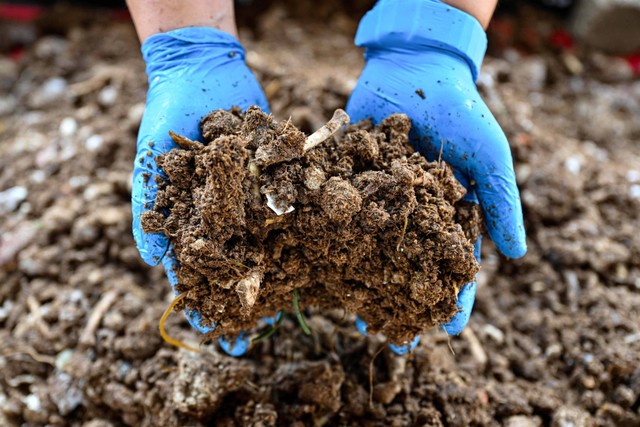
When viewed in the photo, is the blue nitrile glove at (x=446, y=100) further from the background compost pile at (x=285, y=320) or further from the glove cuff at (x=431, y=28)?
the background compost pile at (x=285, y=320)

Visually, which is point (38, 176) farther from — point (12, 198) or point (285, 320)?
point (285, 320)

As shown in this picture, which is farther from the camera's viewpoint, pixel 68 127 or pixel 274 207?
pixel 68 127

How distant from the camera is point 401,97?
62.5 inches

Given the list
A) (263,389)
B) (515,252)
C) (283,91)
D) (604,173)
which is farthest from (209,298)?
(604,173)

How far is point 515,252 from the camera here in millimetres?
1503

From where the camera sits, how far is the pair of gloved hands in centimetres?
147

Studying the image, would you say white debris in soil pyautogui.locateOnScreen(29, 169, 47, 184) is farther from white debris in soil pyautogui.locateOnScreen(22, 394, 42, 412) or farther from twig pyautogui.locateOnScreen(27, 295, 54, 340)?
white debris in soil pyautogui.locateOnScreen(22, 394, 42, 412)

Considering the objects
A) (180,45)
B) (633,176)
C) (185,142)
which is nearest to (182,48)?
(180,45)

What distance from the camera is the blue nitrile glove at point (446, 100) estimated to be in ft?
4.85

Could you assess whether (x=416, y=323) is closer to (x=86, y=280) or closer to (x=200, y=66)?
(x=200, y=66)

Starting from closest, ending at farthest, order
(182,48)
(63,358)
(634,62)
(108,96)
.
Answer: (182,48), (63,358), (108,96), (634,62)

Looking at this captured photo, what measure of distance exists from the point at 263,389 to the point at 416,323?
516mm

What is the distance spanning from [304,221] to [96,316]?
97cm

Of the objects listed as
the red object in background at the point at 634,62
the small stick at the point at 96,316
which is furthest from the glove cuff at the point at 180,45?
the red object in background at the point at 634,62
